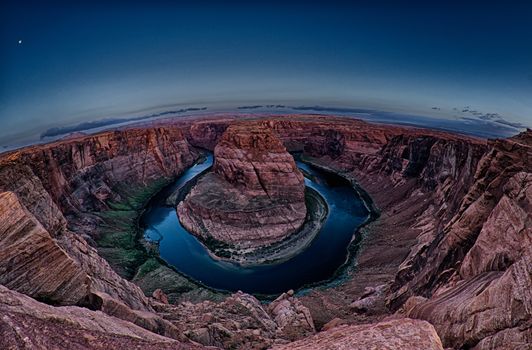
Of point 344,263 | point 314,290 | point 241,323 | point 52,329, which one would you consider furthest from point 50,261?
point 344,263

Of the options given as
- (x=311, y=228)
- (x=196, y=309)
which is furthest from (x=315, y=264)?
(x=196, y=309)

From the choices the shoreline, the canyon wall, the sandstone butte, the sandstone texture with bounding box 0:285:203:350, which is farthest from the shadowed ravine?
the sandstone texture with bounding box 0:285:203:350

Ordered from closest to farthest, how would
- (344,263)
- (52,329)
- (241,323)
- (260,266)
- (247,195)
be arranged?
1. (52,329)
2. (241,323)
3. (260,266)
4. (344,263)
5. (247,195)

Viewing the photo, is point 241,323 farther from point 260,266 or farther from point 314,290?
point 260,266

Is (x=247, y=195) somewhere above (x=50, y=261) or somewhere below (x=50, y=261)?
below

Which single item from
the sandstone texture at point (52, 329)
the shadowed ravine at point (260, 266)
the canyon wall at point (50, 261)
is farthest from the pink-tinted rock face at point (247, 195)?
the sandstone texture at point (52, 329)

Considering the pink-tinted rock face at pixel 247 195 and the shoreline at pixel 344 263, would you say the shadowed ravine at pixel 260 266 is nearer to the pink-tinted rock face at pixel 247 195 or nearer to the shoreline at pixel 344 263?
the shoreline at pixel 344 263

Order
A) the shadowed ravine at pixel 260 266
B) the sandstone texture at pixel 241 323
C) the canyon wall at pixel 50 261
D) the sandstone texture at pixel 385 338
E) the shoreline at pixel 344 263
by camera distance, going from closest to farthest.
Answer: the sandstone texture at pixel 385 338 → the canyon wall at pixel 50 261 → the sandstone texture at pixel 241 323 → the shoreline at pixel 344 263 → the shadowed ravine at pixel 260 266
